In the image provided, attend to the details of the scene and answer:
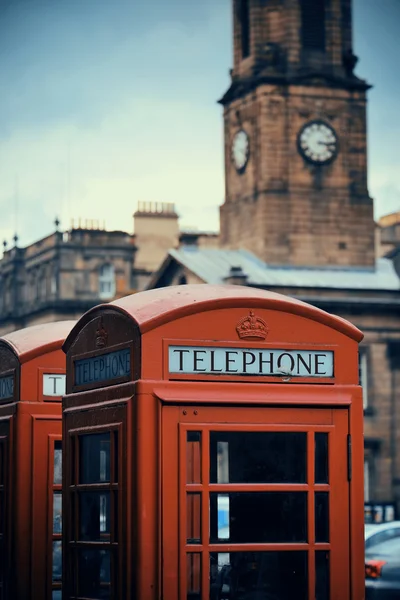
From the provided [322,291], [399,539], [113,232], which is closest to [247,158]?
[322,291]

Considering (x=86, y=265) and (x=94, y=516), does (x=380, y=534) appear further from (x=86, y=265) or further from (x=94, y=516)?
(x=86, y=265)

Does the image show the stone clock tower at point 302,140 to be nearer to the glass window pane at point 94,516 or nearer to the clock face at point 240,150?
the clock face at point 240,150

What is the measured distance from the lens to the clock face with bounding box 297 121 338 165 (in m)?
52.5

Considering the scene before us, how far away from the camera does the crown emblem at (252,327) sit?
7.79 metres

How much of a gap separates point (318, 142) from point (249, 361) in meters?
45.5

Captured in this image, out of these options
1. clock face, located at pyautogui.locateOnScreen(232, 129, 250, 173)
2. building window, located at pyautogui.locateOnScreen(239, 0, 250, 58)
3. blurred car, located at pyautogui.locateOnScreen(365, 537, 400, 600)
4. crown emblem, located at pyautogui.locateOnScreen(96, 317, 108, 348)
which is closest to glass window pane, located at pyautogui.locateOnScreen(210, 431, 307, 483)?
crown emblem, located at pyautogui.locateOnScreen(96, 317, 108, 348)

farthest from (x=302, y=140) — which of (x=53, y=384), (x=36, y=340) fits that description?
(x=53, y=384)

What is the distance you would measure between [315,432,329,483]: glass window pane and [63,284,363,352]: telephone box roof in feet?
1.91

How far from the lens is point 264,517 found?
24.8 feet

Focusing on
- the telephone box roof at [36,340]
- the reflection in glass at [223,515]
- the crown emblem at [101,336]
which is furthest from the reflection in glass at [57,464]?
the reflection in glass at [223,515]

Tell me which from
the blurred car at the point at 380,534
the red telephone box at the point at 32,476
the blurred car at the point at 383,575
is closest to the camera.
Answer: the red telephone box at the point at 32,476

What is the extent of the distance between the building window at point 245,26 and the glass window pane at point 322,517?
1867 inches

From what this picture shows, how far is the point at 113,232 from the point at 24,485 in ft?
210

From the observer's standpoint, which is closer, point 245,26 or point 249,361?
point 249,361
